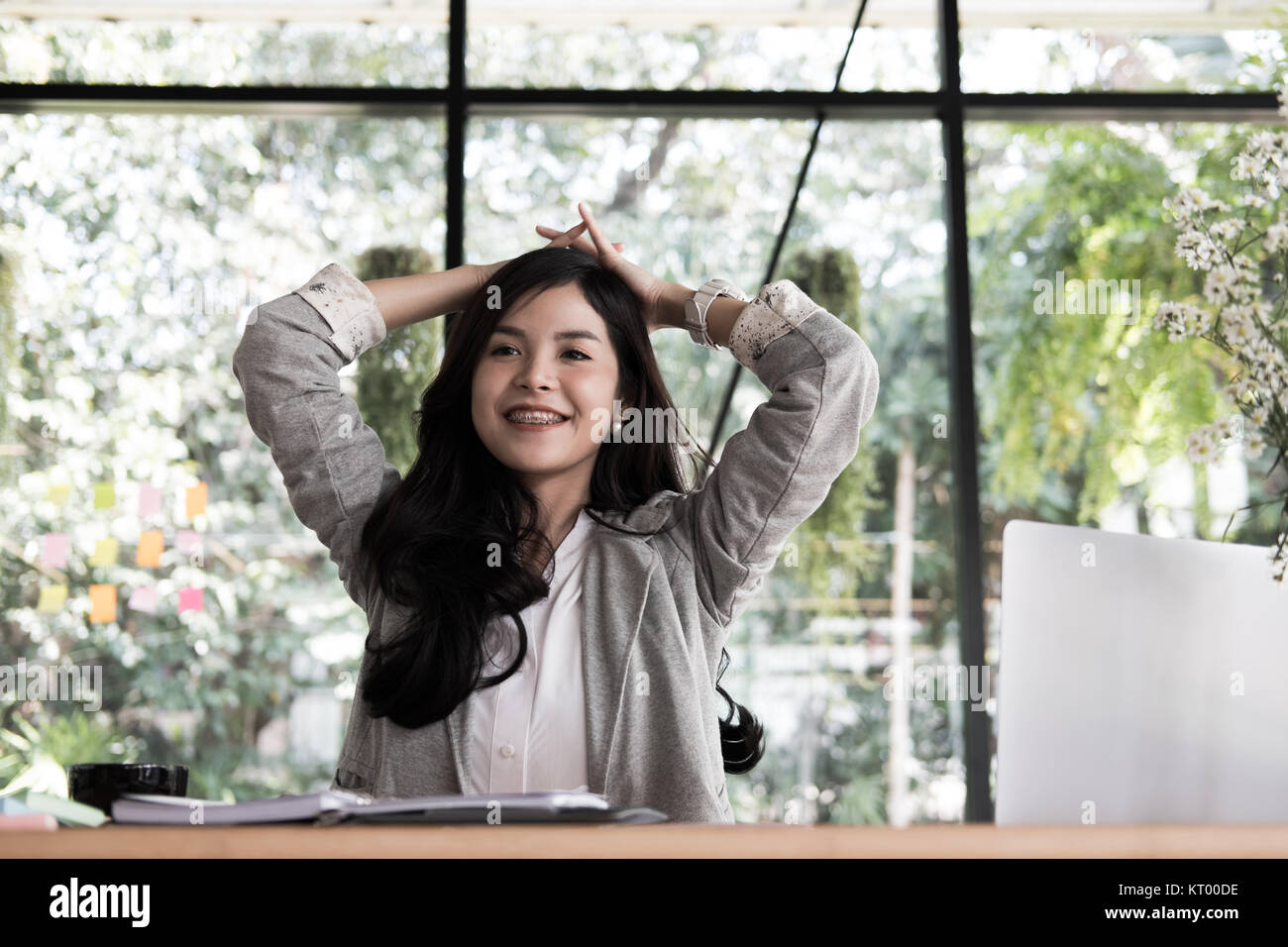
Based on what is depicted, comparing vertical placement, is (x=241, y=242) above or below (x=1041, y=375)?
above

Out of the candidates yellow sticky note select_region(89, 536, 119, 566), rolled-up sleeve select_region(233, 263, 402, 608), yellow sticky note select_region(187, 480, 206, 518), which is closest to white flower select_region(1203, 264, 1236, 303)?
rolled-up sleeve select_region(233, 263, 402, 608)

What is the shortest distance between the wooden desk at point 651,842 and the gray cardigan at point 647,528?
79cm

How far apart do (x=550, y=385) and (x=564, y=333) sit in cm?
10

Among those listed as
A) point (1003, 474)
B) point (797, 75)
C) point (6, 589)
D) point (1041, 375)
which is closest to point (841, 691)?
point (1003, 474)

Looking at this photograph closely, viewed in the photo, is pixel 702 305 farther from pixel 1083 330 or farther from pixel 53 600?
pixel 53 600

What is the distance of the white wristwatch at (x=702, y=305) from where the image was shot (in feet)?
5.95

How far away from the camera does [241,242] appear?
3.23m

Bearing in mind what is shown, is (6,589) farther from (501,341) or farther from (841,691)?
(841,691)

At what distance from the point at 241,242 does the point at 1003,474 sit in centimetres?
225

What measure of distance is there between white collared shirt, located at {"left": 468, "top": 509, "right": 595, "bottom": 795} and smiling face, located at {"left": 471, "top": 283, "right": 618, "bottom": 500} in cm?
20

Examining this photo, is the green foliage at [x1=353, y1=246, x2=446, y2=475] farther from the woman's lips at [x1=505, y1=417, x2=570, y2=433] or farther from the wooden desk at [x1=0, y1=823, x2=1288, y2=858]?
the wooden desk at [x1=0, y1=823, x2=1288, y2=858]

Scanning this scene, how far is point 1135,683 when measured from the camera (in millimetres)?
1086

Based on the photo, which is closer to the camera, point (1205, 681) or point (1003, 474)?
point (1205, 681)

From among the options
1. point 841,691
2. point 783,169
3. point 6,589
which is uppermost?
point 783,169
